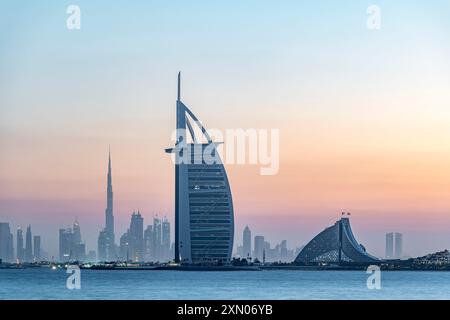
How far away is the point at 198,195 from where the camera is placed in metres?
168

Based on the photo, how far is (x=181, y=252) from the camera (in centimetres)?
17300

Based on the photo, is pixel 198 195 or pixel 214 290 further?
pixel 198 195

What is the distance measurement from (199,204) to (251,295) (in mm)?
80679

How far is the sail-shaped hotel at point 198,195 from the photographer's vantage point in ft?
543

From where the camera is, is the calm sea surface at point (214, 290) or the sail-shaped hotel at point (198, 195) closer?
the calm sea surface at point (214, 290)

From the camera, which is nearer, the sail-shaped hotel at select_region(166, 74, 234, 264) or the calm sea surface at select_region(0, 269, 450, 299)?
the calm sea surface at select_region(0, 269, 450, 299)

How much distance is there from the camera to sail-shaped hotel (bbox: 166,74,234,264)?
165625 mm
